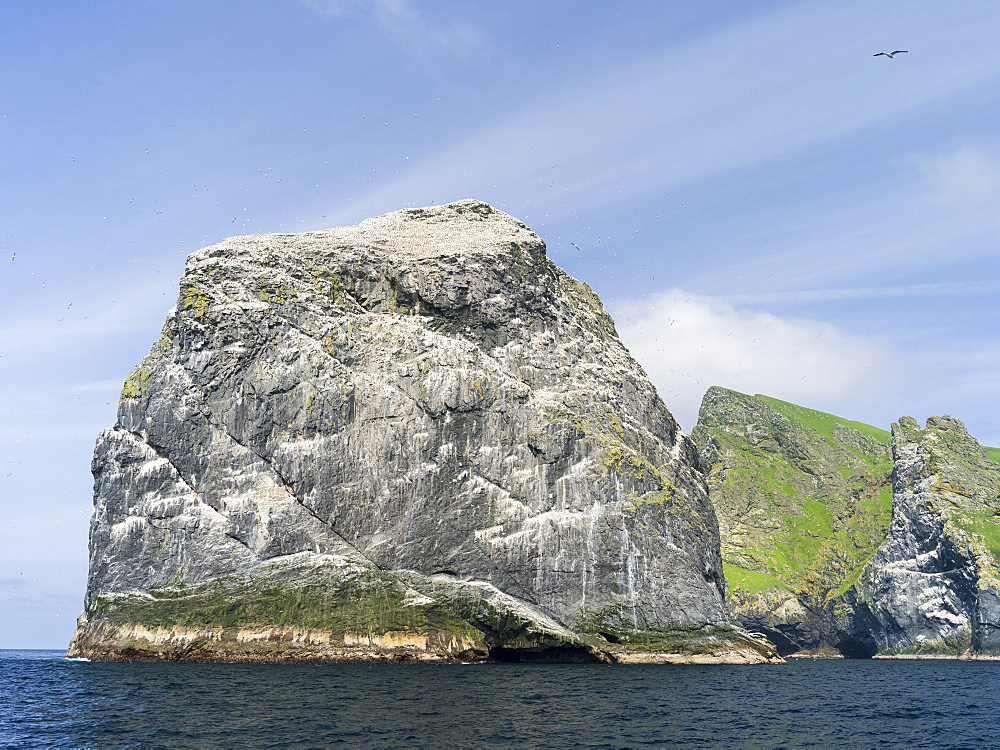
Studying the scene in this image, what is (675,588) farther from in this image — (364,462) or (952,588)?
(952,588)

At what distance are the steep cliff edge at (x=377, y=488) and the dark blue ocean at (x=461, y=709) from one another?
270 inches

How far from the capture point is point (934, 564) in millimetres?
129500

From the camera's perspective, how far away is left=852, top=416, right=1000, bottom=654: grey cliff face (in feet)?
392

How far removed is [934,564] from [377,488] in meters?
107

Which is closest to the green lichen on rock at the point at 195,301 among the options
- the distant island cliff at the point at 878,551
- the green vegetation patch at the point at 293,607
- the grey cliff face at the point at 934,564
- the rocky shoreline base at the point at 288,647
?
the green vegetation patch at the point at 293,607

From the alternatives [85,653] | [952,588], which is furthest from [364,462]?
[952,588]

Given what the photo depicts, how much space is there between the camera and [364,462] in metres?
71.6

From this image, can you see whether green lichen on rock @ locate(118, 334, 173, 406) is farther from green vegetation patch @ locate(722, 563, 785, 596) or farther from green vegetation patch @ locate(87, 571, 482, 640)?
green vegetation patch @ locate(722, 563, 785, 596)

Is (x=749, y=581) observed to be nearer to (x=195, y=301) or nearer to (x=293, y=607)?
(x=293, y=607)

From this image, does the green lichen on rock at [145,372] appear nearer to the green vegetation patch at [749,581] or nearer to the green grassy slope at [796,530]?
the green vegetation patch at [749,581]

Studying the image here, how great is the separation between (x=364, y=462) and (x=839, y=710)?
44.1 m

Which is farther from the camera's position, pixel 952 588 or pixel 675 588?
pixel 952 588

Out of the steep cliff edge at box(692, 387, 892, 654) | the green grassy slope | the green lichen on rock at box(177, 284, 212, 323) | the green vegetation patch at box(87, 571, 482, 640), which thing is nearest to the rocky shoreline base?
the green vegetation patch at box(87, 571, 482, 640)

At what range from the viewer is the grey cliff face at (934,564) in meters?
120
